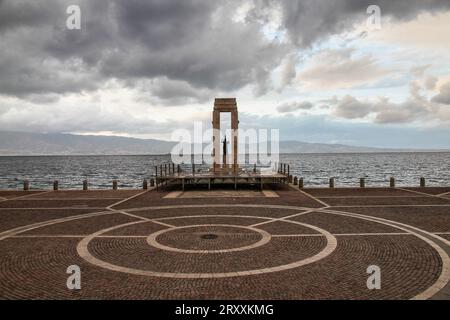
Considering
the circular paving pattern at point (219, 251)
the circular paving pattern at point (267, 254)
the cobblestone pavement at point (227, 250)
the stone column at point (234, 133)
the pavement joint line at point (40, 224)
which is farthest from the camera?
the stone column at point (234, 133)

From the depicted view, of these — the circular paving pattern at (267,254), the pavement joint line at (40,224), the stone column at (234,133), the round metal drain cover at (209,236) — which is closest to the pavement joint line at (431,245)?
the circular paving pattern at (267,254)

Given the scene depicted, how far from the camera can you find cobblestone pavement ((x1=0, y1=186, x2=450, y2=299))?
29.8ft

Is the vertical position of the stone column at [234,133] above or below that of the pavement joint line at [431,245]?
above

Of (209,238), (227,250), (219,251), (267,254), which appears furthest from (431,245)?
(209,238)

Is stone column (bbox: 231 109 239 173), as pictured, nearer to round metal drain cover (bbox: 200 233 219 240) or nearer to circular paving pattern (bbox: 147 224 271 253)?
circular paving pattern (bbox: 147 224 271 253)

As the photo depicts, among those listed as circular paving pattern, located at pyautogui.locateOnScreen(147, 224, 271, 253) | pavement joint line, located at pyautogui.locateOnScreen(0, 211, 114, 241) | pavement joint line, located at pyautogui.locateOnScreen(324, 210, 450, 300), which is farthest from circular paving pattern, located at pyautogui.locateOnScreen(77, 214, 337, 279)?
pavement joint line, located at pyautogui.locateOnScreen(0, 211, 114, 241)

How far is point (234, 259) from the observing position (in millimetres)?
11484

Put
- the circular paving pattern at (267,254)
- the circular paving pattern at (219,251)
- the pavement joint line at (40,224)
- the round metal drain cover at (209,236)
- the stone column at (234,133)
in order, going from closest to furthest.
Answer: the circular paving pattern at (267,254)
the circular paving pattern at (219,251)
the round metal drain cover at (209,236)
the pavement joint line at (40,224)
the stone column at (234,133)

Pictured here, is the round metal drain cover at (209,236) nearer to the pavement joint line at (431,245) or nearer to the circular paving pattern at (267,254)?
the circular paving pattern at (267,254)

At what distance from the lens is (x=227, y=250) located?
1250 cm

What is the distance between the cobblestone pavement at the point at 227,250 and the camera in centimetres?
907

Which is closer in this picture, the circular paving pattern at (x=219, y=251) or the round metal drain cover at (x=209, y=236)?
the circular paving pattern at (x=219, y=251)
